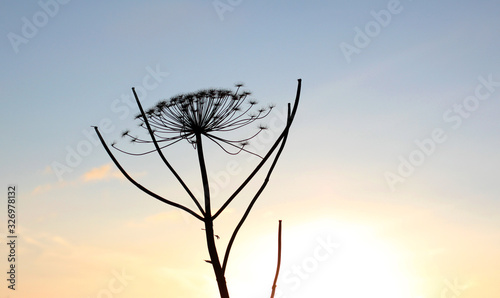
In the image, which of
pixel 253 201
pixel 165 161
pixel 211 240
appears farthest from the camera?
pixel 165 161

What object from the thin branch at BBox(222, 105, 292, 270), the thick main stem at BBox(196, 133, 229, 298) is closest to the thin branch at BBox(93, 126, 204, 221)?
the thick main stem at BBox(196, 133, 229, 298)

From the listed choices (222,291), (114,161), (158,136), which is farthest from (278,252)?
(158,136)

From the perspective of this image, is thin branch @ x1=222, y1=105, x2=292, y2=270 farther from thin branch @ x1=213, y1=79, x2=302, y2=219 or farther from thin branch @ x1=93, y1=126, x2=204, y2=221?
thin branch @ x1=93, y1=126, x2=204, y2=221

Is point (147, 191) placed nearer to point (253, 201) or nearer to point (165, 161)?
point (165, 161)

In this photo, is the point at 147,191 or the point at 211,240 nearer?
the point at 211,240

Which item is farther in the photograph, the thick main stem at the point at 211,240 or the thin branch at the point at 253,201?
the thin branch at the point at 253,201

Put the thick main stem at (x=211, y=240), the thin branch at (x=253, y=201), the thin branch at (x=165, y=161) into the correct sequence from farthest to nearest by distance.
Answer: the thin branch at (x=165, y=161) < the thin branch at (x=253, y=201) < the thick main stem at (x=211, y=240)

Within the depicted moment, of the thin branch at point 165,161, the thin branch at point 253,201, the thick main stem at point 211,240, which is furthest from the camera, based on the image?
the thin branch at point 165,161

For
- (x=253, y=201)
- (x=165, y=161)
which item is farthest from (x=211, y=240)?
(x=165, y=161)

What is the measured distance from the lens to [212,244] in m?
6.88

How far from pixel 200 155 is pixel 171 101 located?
1.58 meters

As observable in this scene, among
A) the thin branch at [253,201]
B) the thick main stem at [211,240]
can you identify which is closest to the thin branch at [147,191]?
the thick main stem at [211,240]

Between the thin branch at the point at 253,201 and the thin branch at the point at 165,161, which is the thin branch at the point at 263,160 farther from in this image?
the thin branch at the point at 165,161

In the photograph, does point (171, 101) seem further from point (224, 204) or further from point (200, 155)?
point (224, 204)
